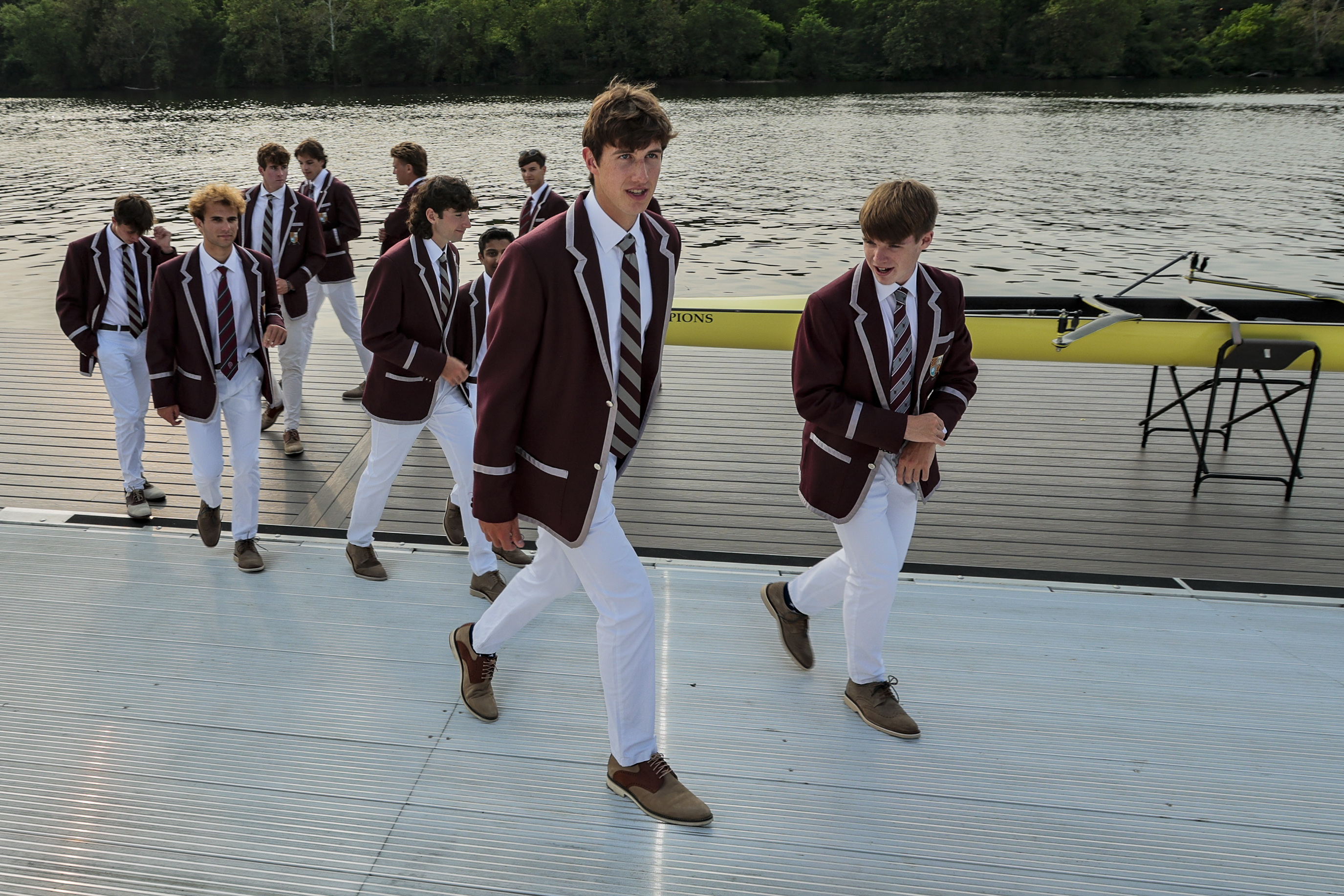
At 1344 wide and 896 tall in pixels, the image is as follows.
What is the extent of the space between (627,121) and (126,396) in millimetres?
3519

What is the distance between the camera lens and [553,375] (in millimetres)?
2303

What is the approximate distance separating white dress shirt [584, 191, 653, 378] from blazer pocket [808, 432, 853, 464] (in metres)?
0.74

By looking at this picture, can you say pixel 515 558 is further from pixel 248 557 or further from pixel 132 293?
pixel 132 293

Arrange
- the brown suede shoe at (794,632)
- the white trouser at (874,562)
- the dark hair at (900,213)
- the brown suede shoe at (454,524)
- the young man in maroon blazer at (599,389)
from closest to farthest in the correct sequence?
the young man in maroon blazer at (599,389) < the dark hair at (900,213) < the white trouser at (874,562) < the brown suede shoe at (794,632) < the brown suede shoe at (454,524)

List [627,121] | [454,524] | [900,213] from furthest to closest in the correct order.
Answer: [454,524], [900,213], [627,121]

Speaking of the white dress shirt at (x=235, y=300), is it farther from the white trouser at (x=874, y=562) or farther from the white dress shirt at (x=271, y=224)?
the white trouser at (x=874, y=562)

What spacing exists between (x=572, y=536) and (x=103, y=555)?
260 cm

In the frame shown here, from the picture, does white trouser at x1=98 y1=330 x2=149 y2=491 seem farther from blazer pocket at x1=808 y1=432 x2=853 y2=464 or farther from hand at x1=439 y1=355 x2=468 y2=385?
blazer pocket at x1=808 y1=432 x2=853 y2=464

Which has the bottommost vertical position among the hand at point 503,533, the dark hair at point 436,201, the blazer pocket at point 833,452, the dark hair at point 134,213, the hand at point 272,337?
the hand at point 503,533

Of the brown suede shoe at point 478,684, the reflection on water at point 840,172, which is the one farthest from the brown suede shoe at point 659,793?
the reflection on water at point 840,172

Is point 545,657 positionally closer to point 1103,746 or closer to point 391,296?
point 391,296

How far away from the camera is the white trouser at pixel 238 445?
392 centimetres

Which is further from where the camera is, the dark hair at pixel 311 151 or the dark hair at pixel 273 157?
the dark hair at pixel 311 151

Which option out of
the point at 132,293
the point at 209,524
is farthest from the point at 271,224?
the point at 209,524
